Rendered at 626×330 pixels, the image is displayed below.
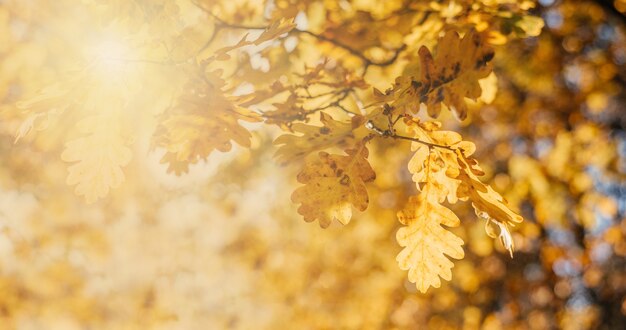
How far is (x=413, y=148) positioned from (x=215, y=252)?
6214mm

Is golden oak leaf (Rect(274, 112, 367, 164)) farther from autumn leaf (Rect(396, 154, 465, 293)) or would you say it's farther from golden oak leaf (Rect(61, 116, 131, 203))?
golden oak leaf (Rect(61, 116, 131, 203))

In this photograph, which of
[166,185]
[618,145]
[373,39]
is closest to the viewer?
[373,39]

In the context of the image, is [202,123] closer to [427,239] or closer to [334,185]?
[334,185]

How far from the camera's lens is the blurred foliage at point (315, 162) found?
1.11m

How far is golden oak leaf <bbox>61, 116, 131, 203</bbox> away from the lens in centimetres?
116

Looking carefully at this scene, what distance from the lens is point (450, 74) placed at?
108 cm

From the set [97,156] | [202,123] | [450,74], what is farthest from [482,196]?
[97,156]

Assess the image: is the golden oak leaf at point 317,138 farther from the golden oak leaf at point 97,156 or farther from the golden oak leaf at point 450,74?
the golden oak leaf at point 97,156

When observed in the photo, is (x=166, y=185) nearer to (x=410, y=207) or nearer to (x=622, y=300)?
(x=410, y=207)

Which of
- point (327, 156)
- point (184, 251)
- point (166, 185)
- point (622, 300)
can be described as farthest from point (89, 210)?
point (622, 300)

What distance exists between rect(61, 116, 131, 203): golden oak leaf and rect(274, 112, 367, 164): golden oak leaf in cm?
41

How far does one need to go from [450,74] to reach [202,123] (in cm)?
64

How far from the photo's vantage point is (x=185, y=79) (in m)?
1.15

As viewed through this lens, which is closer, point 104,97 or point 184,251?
point 104,97
